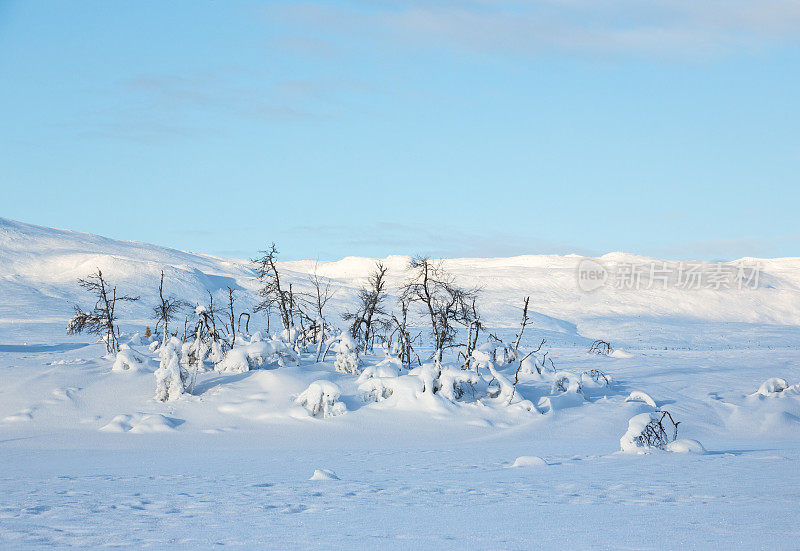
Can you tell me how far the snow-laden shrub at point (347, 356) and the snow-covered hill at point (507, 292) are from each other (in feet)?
101

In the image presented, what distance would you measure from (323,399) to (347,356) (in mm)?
2768

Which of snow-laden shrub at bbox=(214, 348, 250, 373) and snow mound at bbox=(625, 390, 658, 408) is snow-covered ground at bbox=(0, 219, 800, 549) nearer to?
snow mound at bbox=(625, 390, 658, 408)

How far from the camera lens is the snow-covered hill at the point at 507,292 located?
5925 cm

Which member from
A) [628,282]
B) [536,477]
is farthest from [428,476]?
[628,282]

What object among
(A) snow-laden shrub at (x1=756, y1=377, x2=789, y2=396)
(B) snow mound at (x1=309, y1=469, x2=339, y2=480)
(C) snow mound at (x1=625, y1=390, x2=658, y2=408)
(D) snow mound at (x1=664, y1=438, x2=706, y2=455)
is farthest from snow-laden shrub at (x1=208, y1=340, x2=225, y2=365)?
(A) snow-laden shrub at (x1=756, y1=377, x2=789, y2=396)

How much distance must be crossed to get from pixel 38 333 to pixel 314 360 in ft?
97.5

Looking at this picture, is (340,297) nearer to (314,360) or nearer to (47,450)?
(314,360)

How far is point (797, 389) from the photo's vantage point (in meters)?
18.5

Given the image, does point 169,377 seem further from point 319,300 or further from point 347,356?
point 319,300

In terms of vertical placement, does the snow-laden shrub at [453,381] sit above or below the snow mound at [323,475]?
above

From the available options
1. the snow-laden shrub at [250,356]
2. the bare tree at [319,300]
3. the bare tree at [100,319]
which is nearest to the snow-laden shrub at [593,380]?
the bare tree at [319,300]

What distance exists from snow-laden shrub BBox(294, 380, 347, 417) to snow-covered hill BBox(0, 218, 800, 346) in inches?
1296

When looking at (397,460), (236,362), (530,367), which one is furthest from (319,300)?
(397,460)

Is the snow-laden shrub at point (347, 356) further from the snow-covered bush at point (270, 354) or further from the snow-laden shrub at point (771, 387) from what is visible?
the snow-laden shrub at point (771, 387)
